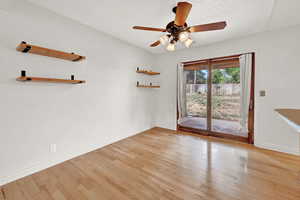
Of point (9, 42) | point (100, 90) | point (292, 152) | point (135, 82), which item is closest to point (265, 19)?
point (292, 152)

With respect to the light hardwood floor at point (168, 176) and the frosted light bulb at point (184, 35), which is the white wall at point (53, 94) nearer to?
the light hardwood floor at point (168, 176)

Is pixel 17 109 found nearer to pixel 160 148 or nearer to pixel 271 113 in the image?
pixel 160 148

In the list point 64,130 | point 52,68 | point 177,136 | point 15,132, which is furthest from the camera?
point 177,136

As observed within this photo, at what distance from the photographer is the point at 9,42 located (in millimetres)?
1679

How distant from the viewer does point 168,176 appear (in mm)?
1865

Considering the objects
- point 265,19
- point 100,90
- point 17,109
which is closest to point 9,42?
point 17,109

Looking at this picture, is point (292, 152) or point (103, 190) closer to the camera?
point (103, 190)

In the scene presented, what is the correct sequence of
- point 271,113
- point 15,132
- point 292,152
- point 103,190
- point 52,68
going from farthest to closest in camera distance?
point 271,113, point 292,152, point 52,68, point 15,132, point 103,190

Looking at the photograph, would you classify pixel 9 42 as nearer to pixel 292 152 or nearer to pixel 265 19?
pixel 265 19

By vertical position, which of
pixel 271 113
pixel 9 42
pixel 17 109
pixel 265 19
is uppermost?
pixel 265 19

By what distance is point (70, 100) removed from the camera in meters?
2.28

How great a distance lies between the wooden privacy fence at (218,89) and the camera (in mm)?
3185

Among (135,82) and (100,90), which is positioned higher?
(135,82)

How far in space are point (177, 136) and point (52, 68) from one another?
3.17 meters
